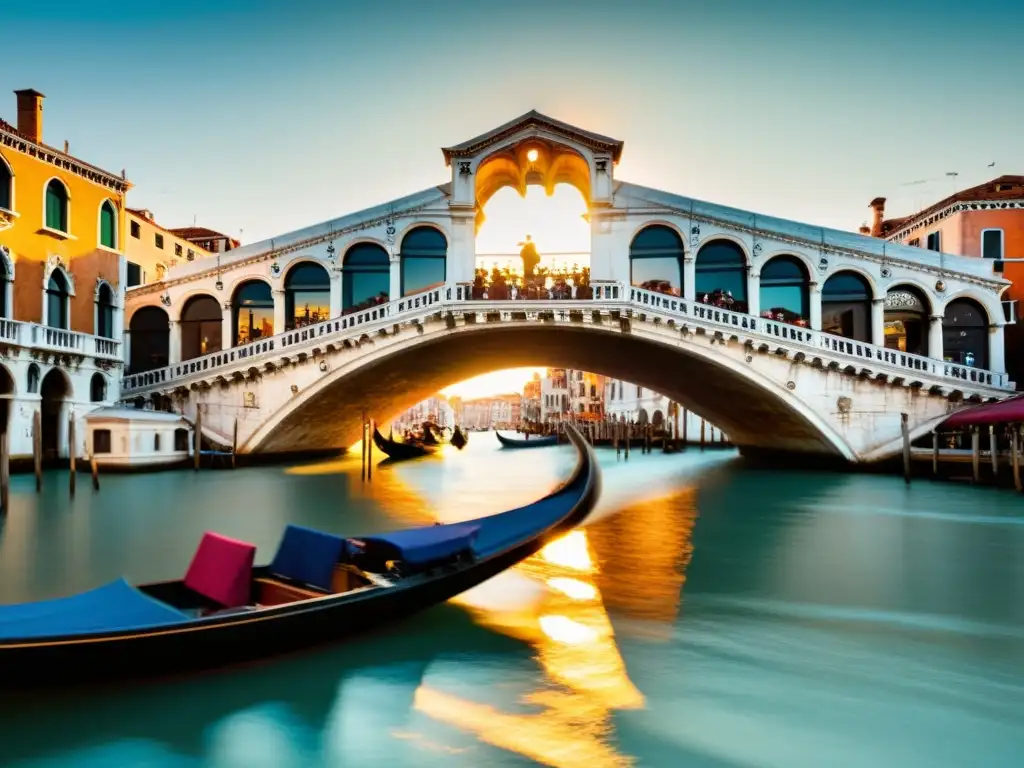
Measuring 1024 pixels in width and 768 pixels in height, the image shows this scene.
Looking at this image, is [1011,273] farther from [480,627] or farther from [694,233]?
[480,627]

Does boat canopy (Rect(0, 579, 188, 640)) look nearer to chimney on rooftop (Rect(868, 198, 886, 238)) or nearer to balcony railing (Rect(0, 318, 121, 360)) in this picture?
balcony railing (Rect(0, 318, 121, 360))

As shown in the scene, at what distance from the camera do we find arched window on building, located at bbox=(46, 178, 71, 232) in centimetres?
987

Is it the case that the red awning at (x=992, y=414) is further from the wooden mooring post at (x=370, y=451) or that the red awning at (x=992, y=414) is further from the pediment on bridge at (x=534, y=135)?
the wooden mooring post at (x=370, y=451)

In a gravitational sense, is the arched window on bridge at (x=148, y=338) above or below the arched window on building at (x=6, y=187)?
below

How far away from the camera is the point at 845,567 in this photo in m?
Answer: 4.80

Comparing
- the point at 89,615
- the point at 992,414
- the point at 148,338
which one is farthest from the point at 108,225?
the point at 992,414

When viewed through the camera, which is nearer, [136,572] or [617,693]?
[617,693]

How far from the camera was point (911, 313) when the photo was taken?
1174cm

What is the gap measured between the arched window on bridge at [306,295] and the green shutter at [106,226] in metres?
2.73

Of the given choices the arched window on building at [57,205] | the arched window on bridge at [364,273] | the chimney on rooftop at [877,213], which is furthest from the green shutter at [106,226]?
the chimney on rooftop at [877,213]

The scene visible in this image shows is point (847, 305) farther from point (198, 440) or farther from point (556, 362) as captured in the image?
point (198, 440)

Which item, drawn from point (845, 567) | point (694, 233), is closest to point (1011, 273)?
point (694, 233)

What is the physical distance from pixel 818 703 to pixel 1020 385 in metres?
12.6

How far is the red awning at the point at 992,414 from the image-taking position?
820 centimetres
